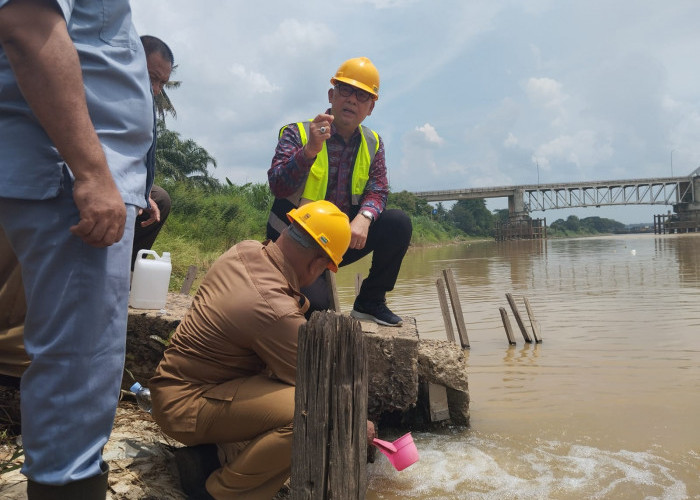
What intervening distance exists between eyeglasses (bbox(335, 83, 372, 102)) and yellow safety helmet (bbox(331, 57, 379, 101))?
33 mm

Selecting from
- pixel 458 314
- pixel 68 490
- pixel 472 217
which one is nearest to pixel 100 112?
pixel 68 490

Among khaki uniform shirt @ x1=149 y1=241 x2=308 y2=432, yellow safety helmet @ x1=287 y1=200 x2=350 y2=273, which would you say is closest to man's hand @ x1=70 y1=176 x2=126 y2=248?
khaki uniform shirt @ x1=149 y1=241 x2=308 y2=432

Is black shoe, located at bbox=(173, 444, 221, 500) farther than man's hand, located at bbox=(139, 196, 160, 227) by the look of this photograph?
No

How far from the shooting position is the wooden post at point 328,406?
185 cm

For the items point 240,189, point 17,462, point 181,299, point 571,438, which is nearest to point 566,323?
point 571,438

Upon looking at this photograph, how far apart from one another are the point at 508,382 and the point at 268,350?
4.22m

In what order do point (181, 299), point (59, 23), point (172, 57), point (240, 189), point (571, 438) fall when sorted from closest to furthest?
1. point (59, 23)
2. point (172, 57)
3. point (571, 438)
4. point (181, 299)
5. point (240, 189)

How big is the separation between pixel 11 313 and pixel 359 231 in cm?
193

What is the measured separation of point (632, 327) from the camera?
28.0 feet

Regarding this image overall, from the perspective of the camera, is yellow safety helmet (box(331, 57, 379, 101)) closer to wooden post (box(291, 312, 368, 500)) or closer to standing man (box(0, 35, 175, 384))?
standing man (box(0, 35, 175, 384))

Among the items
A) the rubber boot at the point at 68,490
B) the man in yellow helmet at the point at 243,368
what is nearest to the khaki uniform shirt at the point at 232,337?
the man in yellow helmet at the point at 243,368

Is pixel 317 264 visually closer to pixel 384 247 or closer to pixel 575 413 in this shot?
pixel 384 247

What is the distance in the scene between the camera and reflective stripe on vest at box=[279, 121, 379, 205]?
365 centimetres

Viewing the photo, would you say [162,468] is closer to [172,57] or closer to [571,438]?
[172,57]
